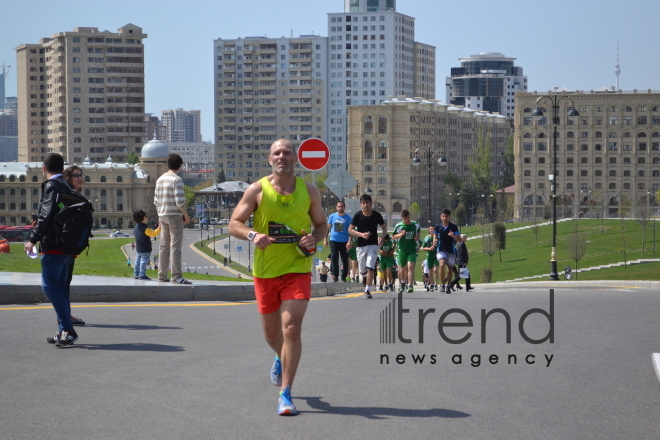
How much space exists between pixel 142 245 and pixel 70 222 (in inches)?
307

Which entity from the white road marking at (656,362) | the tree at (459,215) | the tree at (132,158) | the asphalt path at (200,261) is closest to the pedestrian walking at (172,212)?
the white road marking at (656,362)

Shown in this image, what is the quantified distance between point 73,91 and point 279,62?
41.5m

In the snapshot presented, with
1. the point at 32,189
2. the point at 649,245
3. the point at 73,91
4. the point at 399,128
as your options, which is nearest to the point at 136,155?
the point at 73,91

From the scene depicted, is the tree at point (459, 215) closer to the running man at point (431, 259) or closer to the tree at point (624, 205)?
the tree at point (624, 205)

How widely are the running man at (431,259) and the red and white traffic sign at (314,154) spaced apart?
16.4 feet

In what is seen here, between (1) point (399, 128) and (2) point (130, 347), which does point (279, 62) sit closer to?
(1) point (399, 128)

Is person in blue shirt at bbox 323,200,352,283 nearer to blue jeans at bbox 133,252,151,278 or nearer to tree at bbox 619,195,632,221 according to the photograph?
blue jeans at bbox 133,252,151,278

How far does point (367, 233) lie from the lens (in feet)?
56.7

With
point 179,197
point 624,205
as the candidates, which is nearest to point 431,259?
point 179,197

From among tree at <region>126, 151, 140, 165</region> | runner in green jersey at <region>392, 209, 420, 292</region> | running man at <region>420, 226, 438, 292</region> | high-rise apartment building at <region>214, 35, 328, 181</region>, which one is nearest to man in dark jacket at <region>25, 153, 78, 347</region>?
runner in green jersey at <region>392, 209, 420, 292</region>

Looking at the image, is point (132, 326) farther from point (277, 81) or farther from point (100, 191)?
point (277, 81)

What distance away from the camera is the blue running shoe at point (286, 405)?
6910mm

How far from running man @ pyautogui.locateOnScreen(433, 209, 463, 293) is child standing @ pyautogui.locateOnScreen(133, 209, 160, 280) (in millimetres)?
6330

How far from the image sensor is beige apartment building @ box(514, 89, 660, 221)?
136000 mm
